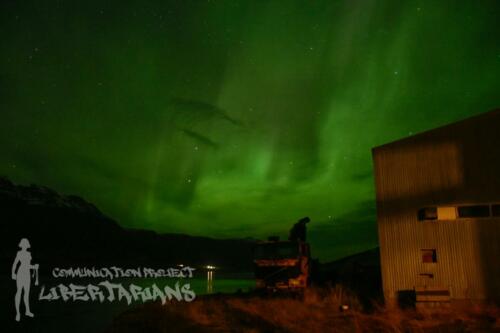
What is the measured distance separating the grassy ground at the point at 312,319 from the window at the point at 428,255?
6.32 ft

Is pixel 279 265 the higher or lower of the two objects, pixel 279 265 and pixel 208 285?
the higher

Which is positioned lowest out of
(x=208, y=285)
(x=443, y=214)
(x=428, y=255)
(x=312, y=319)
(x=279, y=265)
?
(x=208, y=285)

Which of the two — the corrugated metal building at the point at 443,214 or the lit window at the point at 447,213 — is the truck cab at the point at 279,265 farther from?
the lit window at the point at 447,213

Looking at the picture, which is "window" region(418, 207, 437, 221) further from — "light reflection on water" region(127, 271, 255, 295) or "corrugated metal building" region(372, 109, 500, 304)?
"light reflection on water" region(127, 271, 255, 295)

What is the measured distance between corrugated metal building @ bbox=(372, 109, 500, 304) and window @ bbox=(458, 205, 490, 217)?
1.4 inches

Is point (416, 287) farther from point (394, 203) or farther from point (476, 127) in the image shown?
point (476, 127)

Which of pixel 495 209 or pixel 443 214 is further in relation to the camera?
pixel 443 214

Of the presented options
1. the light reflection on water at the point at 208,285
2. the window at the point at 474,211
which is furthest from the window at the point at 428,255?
the light reflection on water at the point at 208,285

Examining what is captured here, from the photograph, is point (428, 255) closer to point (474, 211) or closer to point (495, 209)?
point (474, 211)

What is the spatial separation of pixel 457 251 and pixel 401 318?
4.11 meters

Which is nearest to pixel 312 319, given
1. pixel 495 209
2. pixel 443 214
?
pixel 443 214

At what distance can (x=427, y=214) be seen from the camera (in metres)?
18.0

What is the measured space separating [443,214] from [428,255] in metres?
1.76

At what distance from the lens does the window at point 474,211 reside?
56.5ft
